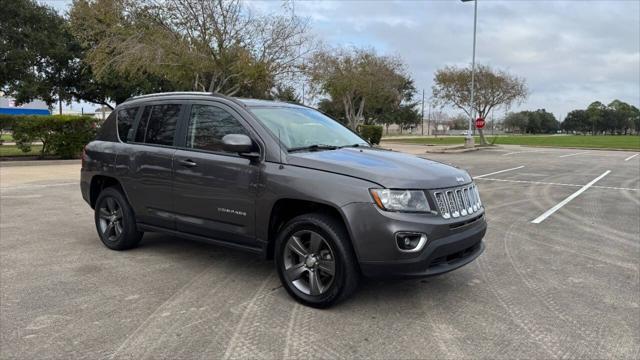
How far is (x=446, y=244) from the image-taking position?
12.2 feet

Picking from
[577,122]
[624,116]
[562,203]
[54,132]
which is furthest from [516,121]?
[562,203]

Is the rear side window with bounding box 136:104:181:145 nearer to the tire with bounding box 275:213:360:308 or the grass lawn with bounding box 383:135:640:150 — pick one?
the tire with bounding box 275:213:360:308

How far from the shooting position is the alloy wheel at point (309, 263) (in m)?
3.89

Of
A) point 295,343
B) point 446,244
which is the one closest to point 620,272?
point 446,244

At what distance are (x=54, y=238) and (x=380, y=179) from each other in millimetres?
4674

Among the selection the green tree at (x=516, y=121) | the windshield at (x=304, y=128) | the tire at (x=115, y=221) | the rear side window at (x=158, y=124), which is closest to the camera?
the windshield at (x=304, y=128)

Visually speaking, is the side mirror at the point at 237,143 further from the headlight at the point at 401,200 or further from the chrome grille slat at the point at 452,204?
the chrome grille slat at the point at 452,204

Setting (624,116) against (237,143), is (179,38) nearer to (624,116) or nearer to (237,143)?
(237,143)

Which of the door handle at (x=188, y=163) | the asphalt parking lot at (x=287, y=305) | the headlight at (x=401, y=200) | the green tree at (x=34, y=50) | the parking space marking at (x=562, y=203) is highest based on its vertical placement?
the green tree at (x=34, y=50)

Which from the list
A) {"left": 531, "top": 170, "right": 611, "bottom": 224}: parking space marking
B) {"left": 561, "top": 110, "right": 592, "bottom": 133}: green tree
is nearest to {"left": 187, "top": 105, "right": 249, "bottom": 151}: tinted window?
{"left": 531, "top": 170, "right": 611, "bottom": 224}: parking space marking

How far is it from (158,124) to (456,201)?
10.6ft

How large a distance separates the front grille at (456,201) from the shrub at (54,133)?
15569mm

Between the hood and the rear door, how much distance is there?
157 cm

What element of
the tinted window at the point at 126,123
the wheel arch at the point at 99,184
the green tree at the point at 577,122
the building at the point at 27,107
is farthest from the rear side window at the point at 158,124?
the green tree at the point at 577,122
